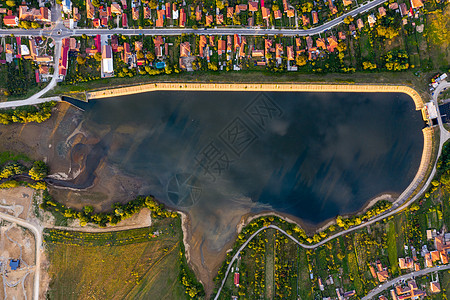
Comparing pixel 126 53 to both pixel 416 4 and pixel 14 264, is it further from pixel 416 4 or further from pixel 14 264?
pixel 416 4

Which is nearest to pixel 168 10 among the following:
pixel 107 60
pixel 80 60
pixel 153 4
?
pixel 153 4

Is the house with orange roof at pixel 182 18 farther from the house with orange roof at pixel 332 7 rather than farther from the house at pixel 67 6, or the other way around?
the house with orange roof at pixel 332 7

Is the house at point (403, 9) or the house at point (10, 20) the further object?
the house at point (403, 9)

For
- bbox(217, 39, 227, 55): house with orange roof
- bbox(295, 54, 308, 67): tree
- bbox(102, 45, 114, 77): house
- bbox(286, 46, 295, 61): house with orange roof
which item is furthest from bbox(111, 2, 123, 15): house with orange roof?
bbox(295, 54, 308, 67): tree

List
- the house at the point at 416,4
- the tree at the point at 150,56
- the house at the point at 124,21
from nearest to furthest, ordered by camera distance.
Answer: the tree at the point at 150,56
the house at the point at 416,4
the house at the point at 124,21

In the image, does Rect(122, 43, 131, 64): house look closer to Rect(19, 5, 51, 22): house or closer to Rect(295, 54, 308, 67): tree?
Rect(19, 5, 51, 22): house

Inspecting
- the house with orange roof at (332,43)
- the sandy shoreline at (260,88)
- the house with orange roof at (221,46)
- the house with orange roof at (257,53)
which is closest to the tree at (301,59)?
the sandy shoreline at (260,88)

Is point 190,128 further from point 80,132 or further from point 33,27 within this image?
point 33,27
